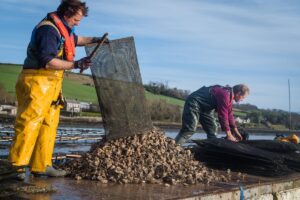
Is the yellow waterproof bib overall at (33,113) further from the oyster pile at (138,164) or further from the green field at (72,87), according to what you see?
the green field at (72,87)

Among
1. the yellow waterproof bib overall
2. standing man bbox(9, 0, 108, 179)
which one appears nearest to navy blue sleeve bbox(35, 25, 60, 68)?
standing man bbox(9, 0, 108, 179)

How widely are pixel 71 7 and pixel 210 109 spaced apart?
4.39 metres

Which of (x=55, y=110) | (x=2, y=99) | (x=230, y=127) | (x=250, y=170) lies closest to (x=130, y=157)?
(x=55, y=110)

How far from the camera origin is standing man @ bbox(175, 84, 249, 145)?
8758mm

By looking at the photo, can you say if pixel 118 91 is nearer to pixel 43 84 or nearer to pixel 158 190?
pixel 43 84

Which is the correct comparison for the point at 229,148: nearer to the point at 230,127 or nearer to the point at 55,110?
the point at 230,127

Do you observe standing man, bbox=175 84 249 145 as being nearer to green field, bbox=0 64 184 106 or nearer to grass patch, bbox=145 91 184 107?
green field, bbox=0 64 184 106

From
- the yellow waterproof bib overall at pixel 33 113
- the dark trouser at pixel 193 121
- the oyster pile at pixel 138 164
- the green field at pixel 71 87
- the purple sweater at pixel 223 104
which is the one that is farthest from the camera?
the green field at pixel 71 87

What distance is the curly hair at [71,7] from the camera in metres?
5.47

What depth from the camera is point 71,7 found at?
215 inches

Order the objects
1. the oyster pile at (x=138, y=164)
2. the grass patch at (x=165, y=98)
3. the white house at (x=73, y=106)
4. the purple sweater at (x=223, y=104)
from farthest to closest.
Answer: the grass patch at (x=165, y=98)
the white house at (x=73, y=106)
the purple sweater at (x=223, y=104)
the oyster pile at (x=138, y=164)

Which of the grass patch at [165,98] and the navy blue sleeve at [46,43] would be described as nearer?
the navy blue sleeve at [46,43]

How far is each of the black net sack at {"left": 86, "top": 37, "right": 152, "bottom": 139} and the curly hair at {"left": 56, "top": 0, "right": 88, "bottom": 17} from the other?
0.88 meters

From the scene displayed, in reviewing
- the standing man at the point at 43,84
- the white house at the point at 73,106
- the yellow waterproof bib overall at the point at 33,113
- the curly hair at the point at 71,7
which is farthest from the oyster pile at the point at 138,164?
the white house at the point at 73,106
